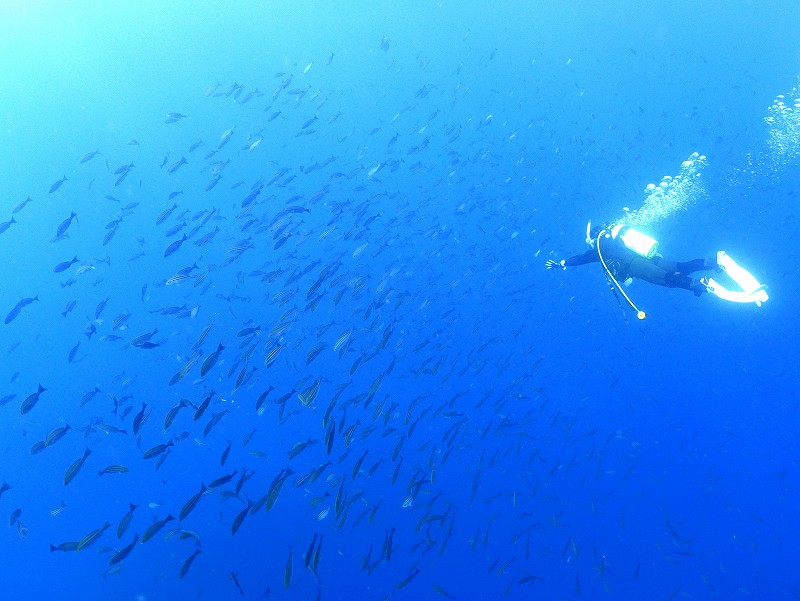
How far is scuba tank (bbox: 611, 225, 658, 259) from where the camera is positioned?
815cm

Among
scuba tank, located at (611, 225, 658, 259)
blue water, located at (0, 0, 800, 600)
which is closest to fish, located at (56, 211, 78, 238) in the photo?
blue water, located at (0, 0, 800, 600)

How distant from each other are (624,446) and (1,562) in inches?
723

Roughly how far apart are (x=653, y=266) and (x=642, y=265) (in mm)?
150

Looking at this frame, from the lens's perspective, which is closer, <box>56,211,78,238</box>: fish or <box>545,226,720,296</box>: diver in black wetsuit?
<box>545,226,720,296</box>: diver in black wetsuit

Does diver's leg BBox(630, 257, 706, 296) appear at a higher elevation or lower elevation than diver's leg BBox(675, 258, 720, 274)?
lower

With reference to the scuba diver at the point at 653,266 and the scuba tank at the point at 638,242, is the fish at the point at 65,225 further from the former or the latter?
the scuba tank at the point at 638,242

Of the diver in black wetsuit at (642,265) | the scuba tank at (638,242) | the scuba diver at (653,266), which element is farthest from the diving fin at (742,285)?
the scuba tank at (638,242)

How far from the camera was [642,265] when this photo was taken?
8328 mm

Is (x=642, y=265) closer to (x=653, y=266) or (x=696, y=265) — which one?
(x=653, y=266)

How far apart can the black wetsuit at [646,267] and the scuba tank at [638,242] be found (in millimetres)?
86

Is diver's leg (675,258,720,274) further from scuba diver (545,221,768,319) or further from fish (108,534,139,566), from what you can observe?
fish (108,534,139,566)

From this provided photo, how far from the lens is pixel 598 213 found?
2552 centimetres

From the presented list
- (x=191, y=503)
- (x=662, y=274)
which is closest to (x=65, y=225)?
(x=191, y=503)

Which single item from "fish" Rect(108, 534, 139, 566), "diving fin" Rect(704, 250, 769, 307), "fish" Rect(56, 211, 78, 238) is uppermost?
"diving fin" Rect(704, 250, 769, 307)
